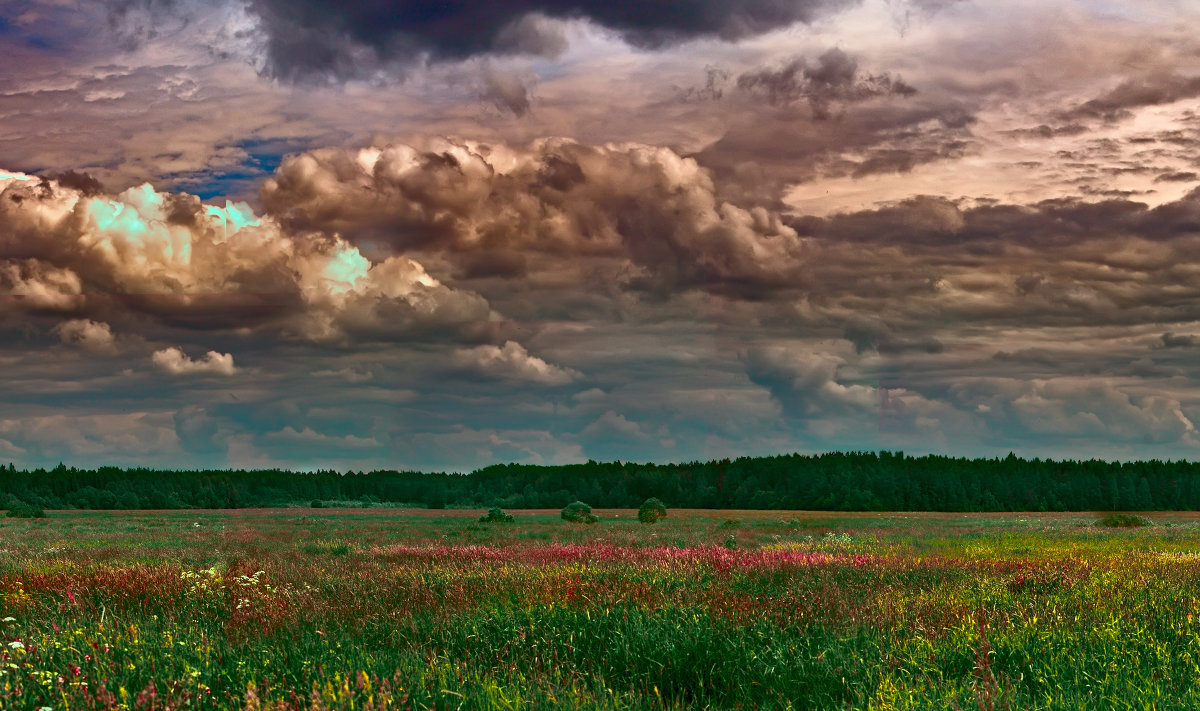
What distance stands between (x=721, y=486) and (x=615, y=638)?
11898 cm

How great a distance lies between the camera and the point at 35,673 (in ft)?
17.8

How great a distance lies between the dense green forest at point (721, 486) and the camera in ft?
375

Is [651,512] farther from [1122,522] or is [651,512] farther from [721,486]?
[721,486]

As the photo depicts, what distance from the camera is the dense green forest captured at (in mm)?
114250

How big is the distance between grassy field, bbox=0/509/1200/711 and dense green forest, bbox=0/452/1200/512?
332 ft

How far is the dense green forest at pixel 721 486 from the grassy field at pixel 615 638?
101148mm

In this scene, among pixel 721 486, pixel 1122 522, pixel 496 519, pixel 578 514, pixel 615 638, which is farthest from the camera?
pixel 721 486

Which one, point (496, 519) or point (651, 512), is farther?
point (651, 512)

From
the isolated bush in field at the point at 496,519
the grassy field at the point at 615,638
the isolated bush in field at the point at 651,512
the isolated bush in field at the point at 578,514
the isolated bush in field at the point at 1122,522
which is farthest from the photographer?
the isolated bush in field at the point at 651,512

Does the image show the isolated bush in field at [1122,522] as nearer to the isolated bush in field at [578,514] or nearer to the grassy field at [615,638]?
the isolated bush in field at [578,514]

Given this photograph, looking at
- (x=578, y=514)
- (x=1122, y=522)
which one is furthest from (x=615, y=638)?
(x=578, y=514)

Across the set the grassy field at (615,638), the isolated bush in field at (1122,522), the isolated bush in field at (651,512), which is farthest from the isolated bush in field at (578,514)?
the grassy field at (615,638)

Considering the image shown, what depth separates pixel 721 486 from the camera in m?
124

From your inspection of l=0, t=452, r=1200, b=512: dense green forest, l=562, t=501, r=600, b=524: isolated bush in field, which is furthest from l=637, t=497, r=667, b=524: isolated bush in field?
l=0, t=452, r=1200, b=512: dense green forest
